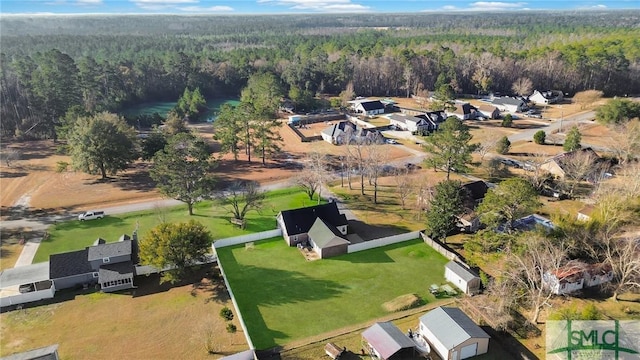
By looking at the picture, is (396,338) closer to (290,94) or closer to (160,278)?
(160,278)

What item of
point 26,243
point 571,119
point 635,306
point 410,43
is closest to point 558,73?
point 571,119

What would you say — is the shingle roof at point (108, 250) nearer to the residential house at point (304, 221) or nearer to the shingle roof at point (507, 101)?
the residential house at point (304, 221)

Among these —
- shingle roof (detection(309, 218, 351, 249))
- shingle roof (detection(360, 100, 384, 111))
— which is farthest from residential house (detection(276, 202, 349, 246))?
shingle roof (detection(360, 100, 384, 111))

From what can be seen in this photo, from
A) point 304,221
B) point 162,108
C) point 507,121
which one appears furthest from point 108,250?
point 162,108

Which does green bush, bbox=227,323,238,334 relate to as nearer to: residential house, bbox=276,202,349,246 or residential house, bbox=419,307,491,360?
residential house, bbox=276,202,349,246

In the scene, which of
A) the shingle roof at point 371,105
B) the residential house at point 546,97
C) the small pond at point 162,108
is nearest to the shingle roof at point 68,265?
the small pond at point 162,108
